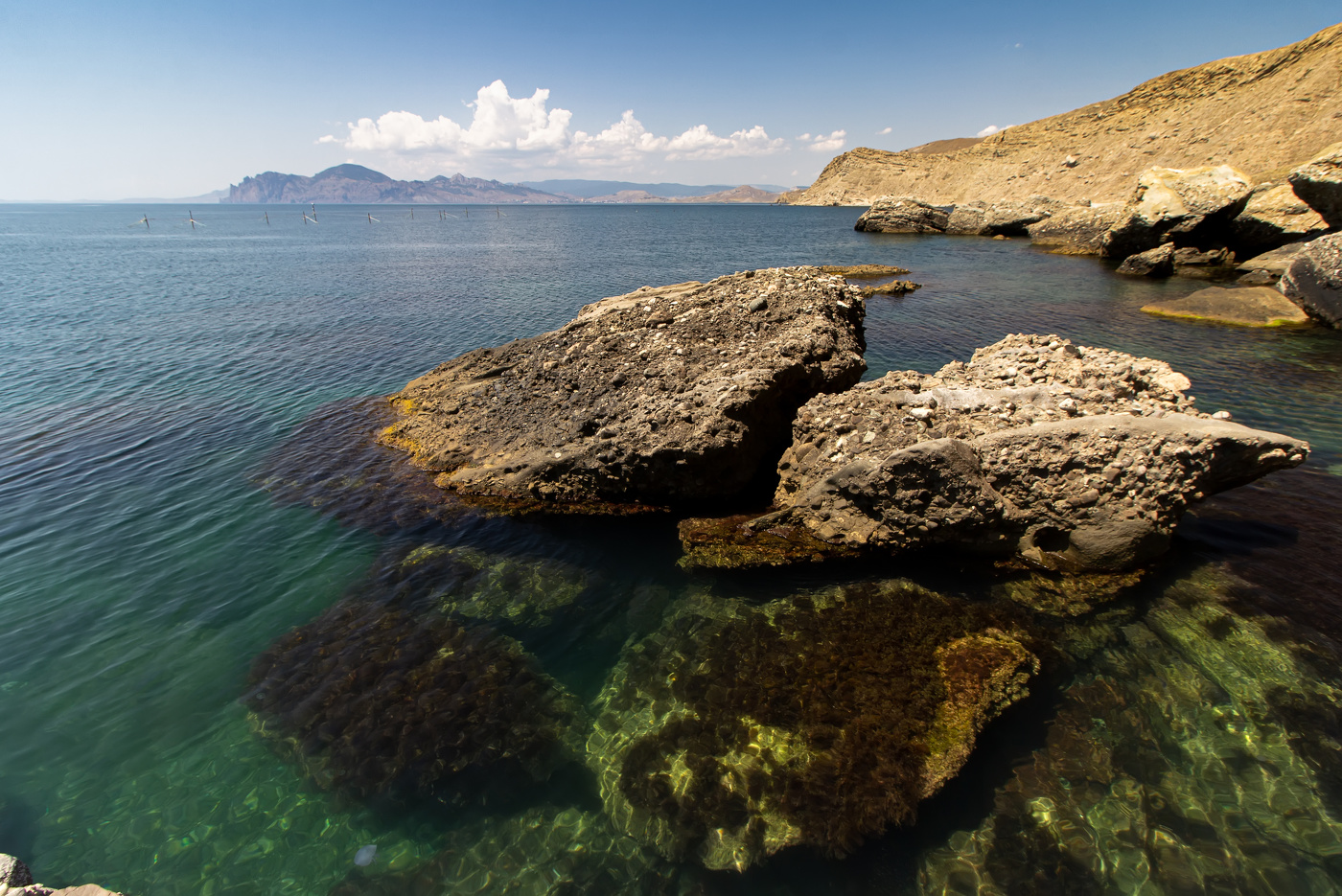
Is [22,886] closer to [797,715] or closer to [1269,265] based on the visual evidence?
[797,715]

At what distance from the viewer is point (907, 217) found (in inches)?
3278

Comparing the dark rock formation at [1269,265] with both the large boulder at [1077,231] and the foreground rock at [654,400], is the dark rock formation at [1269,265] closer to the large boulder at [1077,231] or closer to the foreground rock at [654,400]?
the large boulder at [1077,231]

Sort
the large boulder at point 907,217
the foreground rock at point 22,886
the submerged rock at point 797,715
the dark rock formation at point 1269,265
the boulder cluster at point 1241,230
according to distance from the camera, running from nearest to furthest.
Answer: the foreground rock at point 22,886 → the submerged rock at point 797,715 → the boulder cluster at point 1241,230 → the dark rock formation at point 1269,265 → the large boulder at point 907,217

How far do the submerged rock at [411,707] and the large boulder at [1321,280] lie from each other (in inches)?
1415

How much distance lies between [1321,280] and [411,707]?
3850cm

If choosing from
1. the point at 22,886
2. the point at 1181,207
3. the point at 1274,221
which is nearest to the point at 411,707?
the point at 22,886

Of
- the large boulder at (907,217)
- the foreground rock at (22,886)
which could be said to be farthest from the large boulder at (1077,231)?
the foreground rock at (22,886)

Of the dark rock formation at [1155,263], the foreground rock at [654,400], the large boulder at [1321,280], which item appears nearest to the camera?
the foreground rock at [654,400]

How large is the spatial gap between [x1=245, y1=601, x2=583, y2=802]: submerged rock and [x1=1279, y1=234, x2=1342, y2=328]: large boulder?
36.0 m

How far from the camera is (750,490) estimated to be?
13.1m

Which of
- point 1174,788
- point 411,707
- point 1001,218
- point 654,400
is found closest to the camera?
point 1174,788

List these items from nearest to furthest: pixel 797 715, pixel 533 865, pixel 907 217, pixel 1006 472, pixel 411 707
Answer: pixel 533 865, pixel 797 715, pixel 411 707, pixel 1006 472, pixel 907 217

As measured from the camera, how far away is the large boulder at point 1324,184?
3106 centimetres

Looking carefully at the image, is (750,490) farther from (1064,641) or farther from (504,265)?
(504,265)
